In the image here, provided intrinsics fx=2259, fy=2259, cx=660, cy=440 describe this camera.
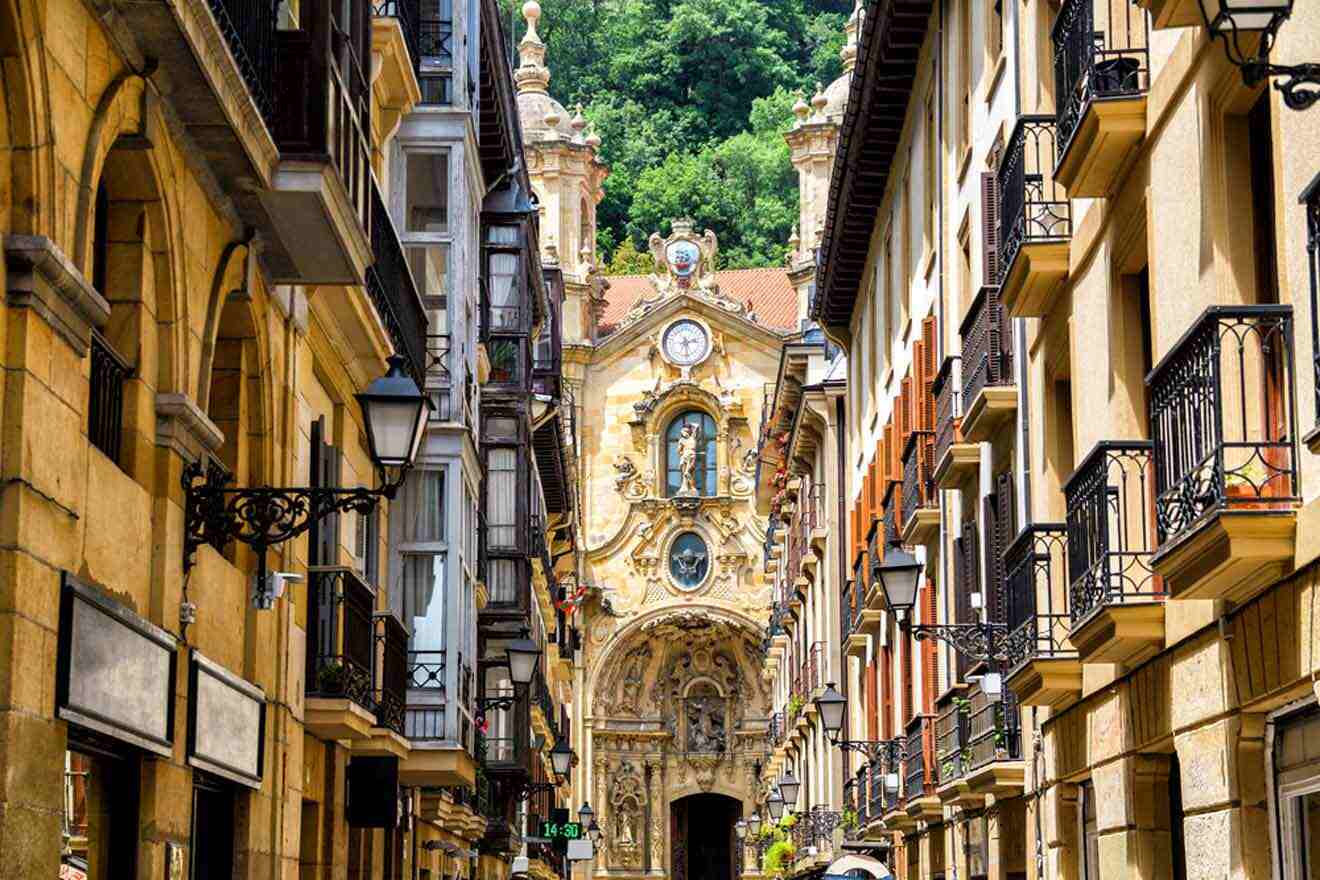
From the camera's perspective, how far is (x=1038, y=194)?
17562 millimetres

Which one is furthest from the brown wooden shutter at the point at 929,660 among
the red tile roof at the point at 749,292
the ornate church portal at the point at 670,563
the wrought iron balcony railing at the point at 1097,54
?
the red tile roof at the point at 749,292

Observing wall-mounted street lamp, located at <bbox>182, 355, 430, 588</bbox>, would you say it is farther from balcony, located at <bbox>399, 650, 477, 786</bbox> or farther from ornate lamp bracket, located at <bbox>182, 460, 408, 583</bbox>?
balcony, located at <bbox>399, 650, 477, 786</bbox>

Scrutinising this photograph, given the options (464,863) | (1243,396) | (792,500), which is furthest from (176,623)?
(792,500)

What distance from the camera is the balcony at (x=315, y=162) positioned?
13789mm

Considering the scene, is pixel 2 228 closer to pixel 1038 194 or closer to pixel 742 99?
pixel 1038 194

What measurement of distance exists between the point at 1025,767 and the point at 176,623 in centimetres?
905

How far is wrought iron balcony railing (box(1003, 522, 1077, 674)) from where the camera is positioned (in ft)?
53.7

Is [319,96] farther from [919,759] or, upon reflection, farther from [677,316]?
[677,316]

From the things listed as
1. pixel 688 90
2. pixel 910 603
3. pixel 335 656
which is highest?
pixel 688 90

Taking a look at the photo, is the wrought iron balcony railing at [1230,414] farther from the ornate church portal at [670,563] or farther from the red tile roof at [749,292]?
the red tile roof at [749,292]

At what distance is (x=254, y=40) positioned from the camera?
13742mm

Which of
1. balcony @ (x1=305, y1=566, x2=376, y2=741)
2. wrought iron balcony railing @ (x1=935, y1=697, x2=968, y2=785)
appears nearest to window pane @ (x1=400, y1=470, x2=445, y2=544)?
Answer: wrought iron balcony railing @ (x1=935, y1=697, x2=968, y2=785)

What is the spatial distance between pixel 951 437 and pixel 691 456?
59784 mm

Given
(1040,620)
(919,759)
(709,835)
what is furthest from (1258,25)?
(709,835)
